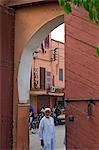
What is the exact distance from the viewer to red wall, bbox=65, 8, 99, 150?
269 inches

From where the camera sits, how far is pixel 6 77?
7.80 m

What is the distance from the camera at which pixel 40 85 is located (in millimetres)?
31328

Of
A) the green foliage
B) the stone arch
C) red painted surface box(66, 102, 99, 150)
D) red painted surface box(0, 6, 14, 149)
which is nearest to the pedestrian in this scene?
the stone arch

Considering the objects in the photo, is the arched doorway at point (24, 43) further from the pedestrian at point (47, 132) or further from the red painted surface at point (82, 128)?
the red painted surface at point (82, 128)

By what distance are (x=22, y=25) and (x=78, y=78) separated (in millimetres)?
1859

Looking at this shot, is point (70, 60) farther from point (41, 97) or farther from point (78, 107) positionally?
point (41, 97)

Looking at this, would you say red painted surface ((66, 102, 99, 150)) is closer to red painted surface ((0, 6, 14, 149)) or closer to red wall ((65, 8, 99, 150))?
red wall ((65, 8, 99, 150))

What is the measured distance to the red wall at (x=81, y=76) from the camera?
22.4 feet

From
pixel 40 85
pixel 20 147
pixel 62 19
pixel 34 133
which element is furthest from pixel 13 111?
pixel 40 85

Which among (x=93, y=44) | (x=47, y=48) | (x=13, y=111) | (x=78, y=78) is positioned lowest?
(x=13, y=111)

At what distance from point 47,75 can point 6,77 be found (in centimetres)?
2543

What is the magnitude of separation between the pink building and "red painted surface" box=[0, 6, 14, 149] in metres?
21.1

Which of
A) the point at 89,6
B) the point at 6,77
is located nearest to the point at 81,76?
the point at 6,77

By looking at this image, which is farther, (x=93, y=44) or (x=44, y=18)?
(x=44, y=18)
